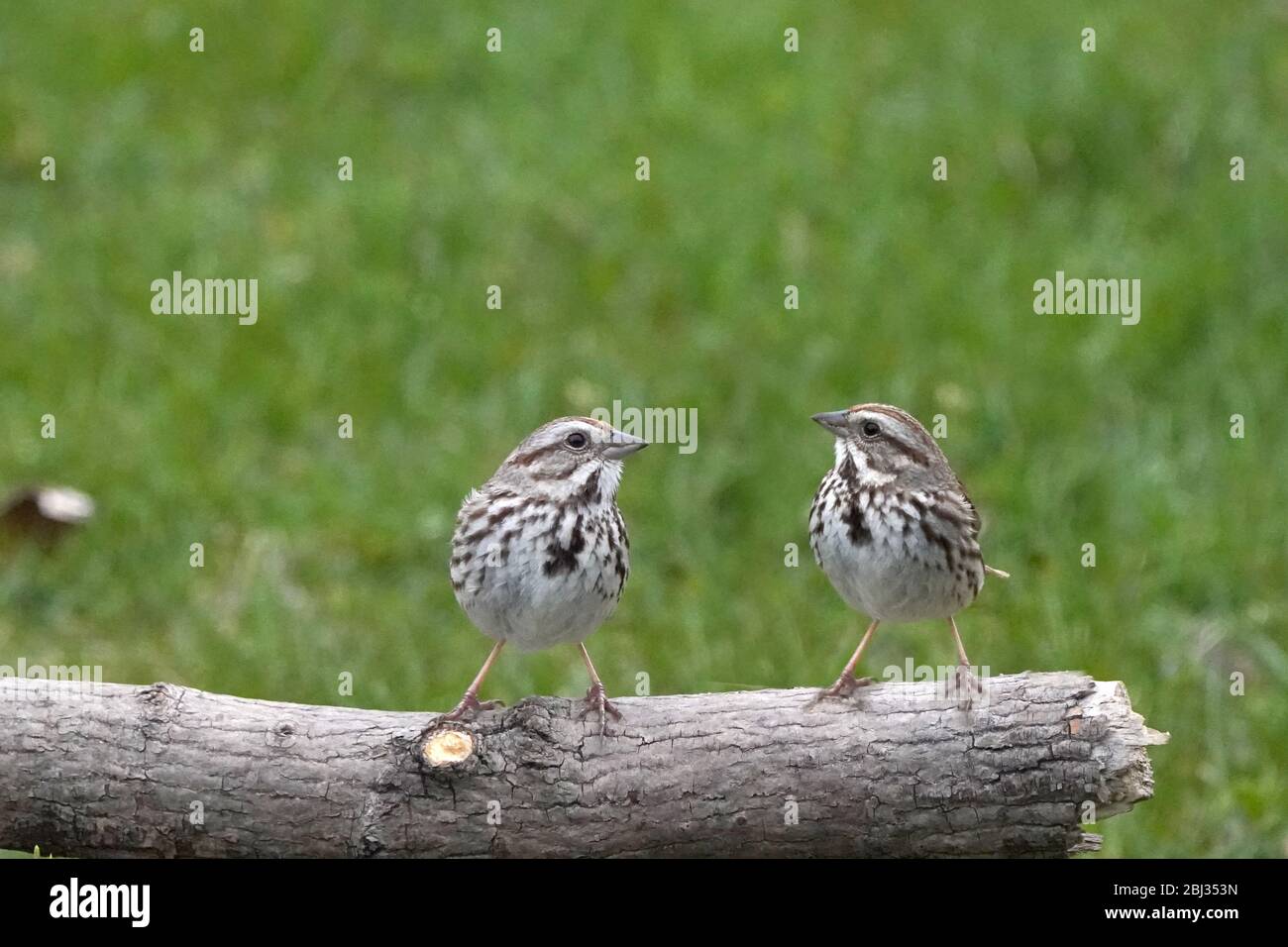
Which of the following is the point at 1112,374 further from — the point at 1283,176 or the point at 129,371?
the point at 129,371

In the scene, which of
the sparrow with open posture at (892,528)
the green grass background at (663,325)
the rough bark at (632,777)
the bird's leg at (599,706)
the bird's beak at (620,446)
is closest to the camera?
the bird's beak at (620,446)

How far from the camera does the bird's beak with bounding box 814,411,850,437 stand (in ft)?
12.9

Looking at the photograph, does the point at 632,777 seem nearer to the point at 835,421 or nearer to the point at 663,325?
the point at 835,421

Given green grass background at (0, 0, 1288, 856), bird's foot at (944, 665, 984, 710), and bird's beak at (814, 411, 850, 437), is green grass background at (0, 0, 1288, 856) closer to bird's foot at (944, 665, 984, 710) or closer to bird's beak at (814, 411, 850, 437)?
bird's foot at (944, 665, 984, 710)

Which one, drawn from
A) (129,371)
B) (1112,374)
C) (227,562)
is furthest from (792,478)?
(129,371)

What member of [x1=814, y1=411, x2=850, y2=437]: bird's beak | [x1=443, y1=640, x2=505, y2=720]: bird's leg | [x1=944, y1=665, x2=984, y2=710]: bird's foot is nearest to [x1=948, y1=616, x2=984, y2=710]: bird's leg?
[x1=944, y1=665, x2=984, y2=710]: bird's foot

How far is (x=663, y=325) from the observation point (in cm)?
1015

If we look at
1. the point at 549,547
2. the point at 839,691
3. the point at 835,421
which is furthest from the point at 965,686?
the point at 549,547

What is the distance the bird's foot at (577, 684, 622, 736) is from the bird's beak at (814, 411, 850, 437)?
878 millimetres

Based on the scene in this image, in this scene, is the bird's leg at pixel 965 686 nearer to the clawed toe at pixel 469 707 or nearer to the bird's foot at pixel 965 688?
the bird's foot at pixel 965 688

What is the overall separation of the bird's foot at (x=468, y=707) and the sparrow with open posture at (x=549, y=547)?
16 cm

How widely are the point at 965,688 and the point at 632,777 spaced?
815 millimetres

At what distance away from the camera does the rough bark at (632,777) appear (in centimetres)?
430

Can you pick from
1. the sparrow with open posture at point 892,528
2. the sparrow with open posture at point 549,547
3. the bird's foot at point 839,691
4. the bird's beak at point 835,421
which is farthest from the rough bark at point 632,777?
the bird's beak at point 835,421
